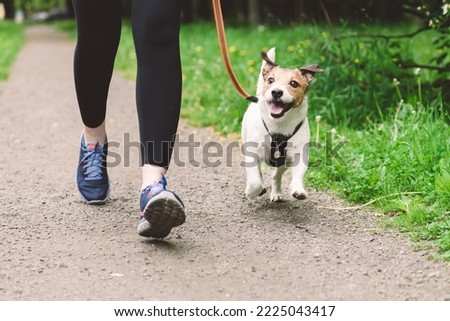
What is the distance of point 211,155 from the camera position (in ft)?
17.2

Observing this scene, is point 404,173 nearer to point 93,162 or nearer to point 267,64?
point 267,64

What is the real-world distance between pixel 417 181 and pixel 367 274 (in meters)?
1.14

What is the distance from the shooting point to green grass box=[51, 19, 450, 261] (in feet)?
11.8

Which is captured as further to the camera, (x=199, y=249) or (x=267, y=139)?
(x=267, y=139)

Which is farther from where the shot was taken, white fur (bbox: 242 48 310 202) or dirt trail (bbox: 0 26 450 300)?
white fur (bbox: 242 48 310 202)

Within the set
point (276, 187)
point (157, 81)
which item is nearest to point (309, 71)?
point (276, 187)

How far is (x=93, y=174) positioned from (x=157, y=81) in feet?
2.83

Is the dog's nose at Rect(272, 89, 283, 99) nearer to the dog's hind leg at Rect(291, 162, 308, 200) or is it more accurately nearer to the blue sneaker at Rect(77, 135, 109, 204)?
the dog's hind leg at Rect(291, 162, 308, 200)

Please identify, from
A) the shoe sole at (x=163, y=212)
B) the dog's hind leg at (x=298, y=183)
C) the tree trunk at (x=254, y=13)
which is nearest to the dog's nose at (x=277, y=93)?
the dog's hind leg at (x=298, y=183)

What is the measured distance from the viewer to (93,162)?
365 centimetres

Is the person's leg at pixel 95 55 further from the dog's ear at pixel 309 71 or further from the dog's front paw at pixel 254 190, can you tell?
the dog's ear at pixel 309 71

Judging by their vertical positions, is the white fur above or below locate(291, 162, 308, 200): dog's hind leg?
above

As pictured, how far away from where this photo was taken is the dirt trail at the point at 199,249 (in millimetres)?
2592

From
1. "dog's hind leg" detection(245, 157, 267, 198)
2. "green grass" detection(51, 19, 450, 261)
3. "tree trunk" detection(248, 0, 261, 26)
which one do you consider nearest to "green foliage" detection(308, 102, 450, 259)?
"green grass" detection(51, 19, 450, 261)
